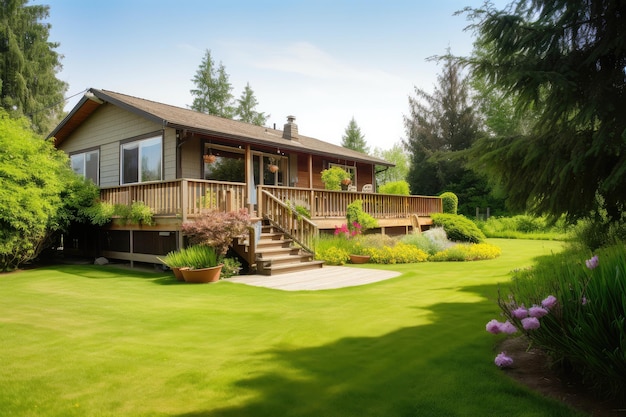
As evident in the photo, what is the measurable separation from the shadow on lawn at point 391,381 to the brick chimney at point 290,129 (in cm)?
1439

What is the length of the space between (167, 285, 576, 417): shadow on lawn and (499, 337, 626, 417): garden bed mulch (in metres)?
0.12

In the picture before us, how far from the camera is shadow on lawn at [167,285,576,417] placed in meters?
2.67

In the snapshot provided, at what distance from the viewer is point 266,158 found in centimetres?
1561

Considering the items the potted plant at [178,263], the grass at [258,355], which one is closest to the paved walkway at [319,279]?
the grass at [258,355]

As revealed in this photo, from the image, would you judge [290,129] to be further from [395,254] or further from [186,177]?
[395,254]

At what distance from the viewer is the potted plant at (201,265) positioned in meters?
8.42

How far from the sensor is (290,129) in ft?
59.0

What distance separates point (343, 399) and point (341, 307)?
3071 mm

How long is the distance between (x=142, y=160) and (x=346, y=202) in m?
7.25

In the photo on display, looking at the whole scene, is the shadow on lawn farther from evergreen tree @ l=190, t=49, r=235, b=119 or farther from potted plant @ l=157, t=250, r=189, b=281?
evergreen tree @ l=190, t=49, r=235, b=119

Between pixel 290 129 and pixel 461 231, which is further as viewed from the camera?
pixel 290 129

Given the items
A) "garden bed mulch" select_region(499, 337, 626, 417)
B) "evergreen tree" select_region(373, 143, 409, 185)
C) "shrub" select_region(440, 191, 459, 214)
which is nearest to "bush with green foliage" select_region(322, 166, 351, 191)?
"shrub" select_region(440, 191, 459, 214)

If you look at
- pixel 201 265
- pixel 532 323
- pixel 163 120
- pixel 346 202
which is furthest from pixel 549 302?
pixel 346 202

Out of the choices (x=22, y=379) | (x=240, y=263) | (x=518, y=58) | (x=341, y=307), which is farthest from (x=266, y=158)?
(x=22, y=379)
